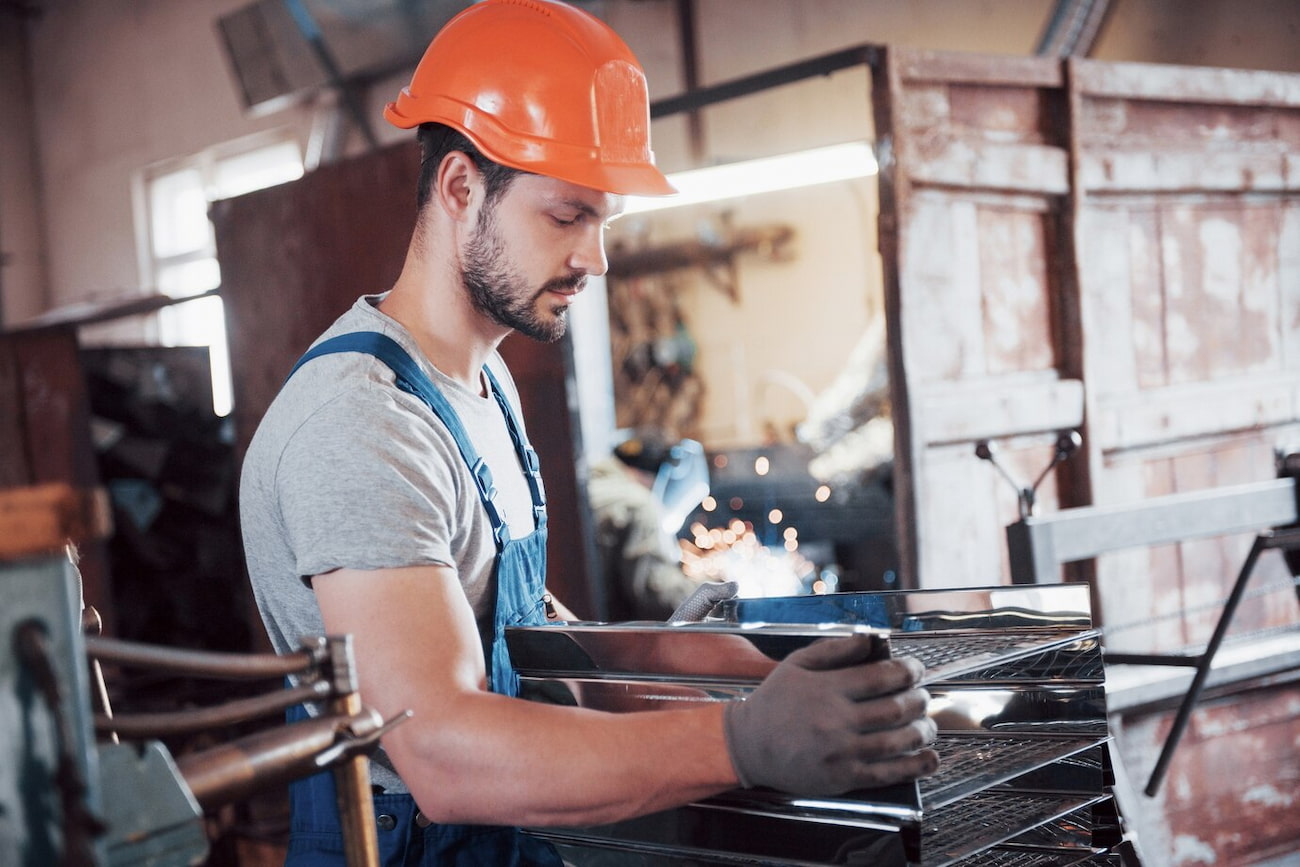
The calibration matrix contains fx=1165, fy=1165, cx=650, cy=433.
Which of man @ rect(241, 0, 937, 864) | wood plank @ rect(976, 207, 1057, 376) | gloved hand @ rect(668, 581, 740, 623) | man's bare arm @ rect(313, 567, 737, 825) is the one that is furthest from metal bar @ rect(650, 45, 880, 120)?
man's bare arm @ rect(313, 567, 737, 825)

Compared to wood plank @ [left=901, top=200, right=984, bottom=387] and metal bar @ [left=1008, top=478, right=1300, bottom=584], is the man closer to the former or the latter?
metal bar @ [left=1008, top=478, right=1300, bottom=584]

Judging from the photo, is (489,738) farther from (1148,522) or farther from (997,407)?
(997,407)

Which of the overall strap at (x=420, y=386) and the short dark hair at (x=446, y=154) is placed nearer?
the overall strap at (x=420, y=386)

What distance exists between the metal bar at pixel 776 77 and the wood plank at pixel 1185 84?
0.76 meters

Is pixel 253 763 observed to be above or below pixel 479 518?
below

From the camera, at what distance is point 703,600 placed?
173 centimetres

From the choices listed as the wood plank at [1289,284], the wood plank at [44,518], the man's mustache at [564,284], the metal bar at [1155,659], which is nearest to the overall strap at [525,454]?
the man's mustache at [564,284]

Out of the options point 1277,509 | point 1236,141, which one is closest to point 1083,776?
point 1277,509

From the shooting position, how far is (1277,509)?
2918 millimetres

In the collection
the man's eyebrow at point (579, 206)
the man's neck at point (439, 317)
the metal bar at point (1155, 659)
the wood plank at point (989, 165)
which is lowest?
the metal bar at point (1155, 659)

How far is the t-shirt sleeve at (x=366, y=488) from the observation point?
131 cm

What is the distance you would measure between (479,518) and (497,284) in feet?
1.21

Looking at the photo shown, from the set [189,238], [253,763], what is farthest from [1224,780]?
[189,238]

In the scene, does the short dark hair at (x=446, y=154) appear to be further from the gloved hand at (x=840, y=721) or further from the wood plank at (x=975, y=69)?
the wood plank at (x=975, y=69)
